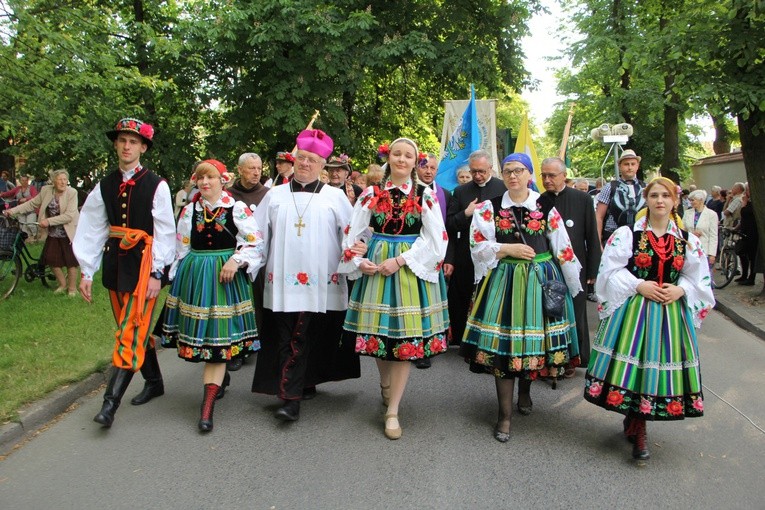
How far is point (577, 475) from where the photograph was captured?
399 cm

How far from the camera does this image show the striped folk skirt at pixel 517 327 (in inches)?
174

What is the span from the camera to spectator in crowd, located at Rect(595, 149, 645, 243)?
674cm

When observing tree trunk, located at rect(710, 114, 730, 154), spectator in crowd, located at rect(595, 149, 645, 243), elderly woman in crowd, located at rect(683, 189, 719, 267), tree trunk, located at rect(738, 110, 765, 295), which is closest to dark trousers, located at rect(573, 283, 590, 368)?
spectator in crowd, located at rect(595, 149, 645, 243)

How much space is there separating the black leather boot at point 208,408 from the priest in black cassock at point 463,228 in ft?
8.11

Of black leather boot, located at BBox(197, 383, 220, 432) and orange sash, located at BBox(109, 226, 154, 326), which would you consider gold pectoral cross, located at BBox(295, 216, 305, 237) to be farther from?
black leather boot, located at BBox(197, 383, 220, 432)

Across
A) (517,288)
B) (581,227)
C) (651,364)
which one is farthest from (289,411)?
(581,227)

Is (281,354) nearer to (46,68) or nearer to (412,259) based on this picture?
(412,259)

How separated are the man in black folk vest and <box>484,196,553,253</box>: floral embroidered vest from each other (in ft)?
7.81

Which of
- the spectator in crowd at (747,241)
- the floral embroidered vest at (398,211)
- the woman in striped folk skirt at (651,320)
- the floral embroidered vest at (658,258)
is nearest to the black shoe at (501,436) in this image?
the woman in striped folk skirt at (651,320)

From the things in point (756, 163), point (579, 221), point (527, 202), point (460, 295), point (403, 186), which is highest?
point (756, 163)

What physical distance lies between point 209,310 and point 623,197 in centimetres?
459

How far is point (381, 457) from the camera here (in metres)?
4.28

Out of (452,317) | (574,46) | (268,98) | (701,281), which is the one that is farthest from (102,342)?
(574,46)

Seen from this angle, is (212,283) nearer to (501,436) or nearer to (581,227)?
(501,436)
